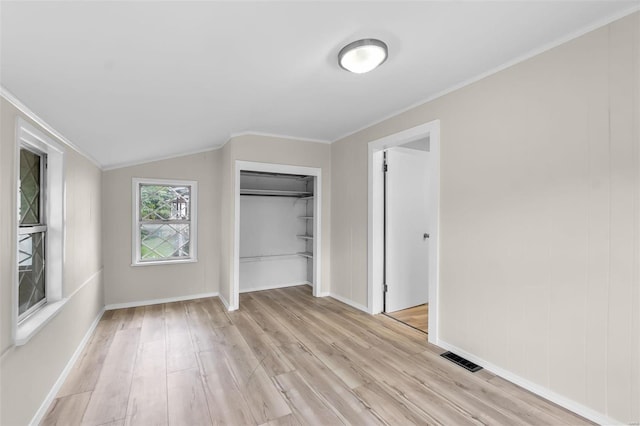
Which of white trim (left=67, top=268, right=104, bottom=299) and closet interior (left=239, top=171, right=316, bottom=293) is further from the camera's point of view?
closet interior (left=239, top=171, right=316, bottom=293)

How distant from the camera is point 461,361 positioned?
98.9 inches

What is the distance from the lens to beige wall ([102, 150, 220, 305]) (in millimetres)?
4000

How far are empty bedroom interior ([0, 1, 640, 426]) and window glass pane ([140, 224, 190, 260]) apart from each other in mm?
706

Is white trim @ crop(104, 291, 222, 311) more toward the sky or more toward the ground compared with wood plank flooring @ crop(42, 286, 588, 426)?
more toward the sky

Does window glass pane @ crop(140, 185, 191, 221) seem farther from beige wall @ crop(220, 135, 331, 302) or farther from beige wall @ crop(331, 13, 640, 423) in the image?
beige wall @ crop(331, 13, 640, 423)

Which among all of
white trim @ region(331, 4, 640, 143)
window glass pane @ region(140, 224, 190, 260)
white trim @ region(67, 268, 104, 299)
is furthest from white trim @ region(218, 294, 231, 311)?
white trim @ region(331, 4, 640, 143)

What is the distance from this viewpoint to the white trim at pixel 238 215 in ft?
12.9

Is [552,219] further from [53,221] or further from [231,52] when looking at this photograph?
[53,221]

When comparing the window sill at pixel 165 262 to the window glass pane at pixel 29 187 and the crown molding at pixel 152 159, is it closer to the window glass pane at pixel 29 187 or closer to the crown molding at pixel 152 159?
the crown molding at pixel 152 159

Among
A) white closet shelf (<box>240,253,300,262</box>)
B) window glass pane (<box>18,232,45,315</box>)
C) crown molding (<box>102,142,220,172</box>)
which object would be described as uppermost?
crown molding (<box>102,142,220,172</box>)

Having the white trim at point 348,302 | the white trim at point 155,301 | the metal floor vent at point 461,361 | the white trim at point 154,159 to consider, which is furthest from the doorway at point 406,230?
the white trim at point 155,301

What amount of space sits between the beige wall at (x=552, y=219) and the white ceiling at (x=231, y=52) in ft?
0.86

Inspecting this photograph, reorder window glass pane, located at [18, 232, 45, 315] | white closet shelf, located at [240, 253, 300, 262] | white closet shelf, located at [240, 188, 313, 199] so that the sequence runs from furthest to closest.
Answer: white closet shelf, located at [240, 253, 300, 262] < white closet shelf, located at [240, 188, 313, 199] < window glass pane, located at [18, 232, 45, 315]

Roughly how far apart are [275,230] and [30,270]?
10.8ft
